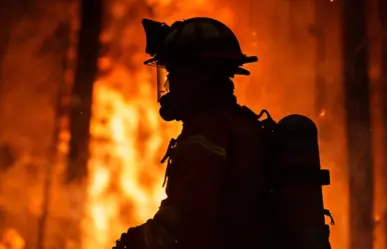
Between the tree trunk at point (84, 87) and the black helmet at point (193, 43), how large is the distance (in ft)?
3.74

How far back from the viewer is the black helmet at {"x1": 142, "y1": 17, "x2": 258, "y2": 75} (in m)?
1.23

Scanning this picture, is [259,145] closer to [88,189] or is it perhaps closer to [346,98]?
[88,189]

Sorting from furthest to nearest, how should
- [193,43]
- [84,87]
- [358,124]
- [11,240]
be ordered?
1. [358,124]
2. [84,87]
3. [11,240]
4. [193,43]

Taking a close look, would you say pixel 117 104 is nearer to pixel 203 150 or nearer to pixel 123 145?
pixel 123 145

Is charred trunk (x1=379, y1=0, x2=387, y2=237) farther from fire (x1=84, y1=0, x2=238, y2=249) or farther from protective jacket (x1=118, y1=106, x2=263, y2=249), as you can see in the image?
protective jacket (x1=118, y1=106, x2=263, y2=249)

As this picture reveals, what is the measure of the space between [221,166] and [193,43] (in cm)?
25

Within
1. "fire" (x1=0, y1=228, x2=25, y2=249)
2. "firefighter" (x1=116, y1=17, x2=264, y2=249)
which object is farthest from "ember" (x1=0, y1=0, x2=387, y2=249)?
"firefighter" (x1=116, y1=17, x2=264, y2=249)

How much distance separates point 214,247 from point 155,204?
4.24ft

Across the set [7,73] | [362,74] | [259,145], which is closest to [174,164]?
[259,145]

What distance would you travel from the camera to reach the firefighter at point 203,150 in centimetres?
110

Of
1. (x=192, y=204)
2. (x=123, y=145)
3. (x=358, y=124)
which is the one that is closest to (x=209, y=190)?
(x=192, y=204)

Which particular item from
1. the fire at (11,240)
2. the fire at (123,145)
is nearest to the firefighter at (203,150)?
the fire at (123,145)

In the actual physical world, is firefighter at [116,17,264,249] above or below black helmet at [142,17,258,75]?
below

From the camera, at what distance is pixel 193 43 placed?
4.04 ft
